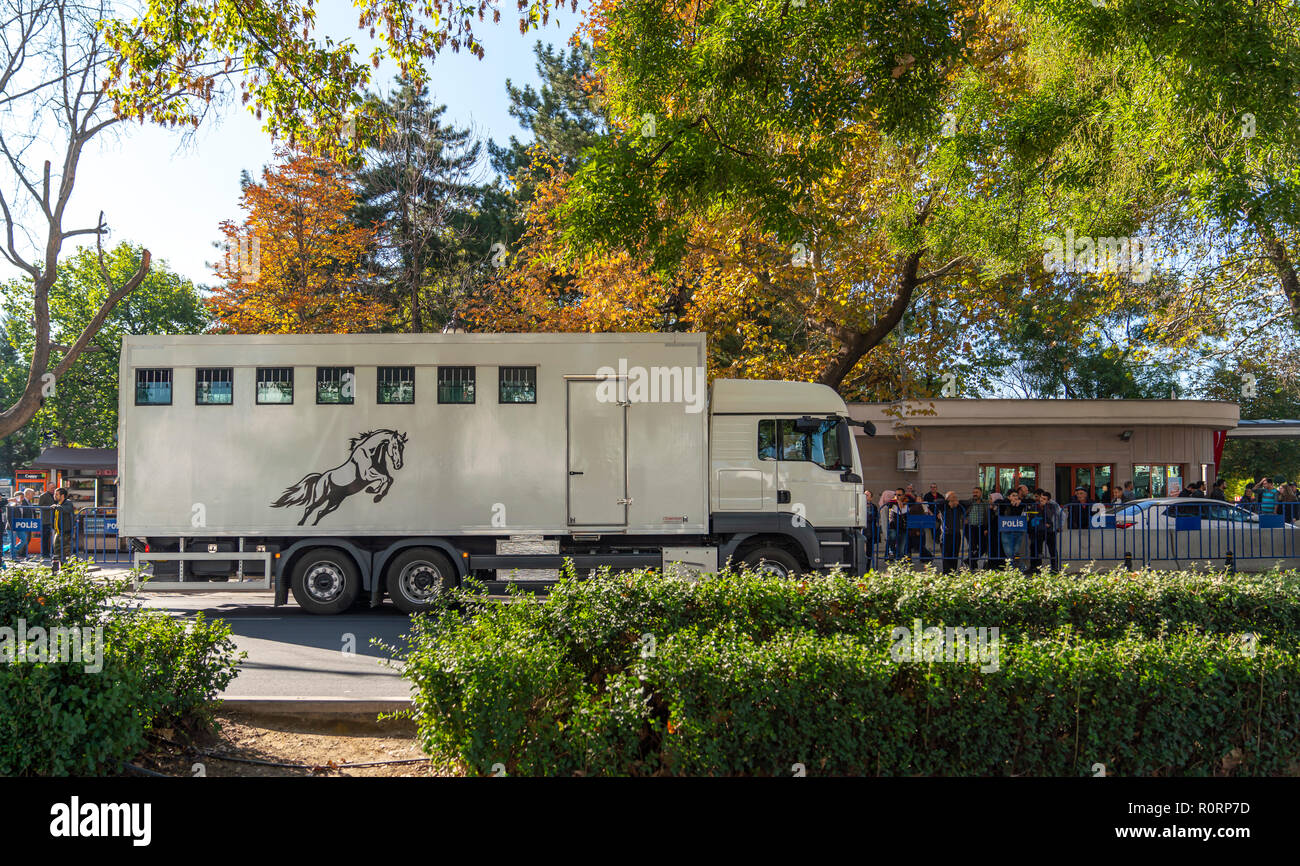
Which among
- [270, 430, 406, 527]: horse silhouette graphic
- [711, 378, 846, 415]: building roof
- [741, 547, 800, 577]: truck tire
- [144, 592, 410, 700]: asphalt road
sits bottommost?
[144, 592, 410, 700]: asphalt road

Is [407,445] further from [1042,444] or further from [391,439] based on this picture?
[1042,444]

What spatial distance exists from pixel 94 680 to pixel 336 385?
7.24 m

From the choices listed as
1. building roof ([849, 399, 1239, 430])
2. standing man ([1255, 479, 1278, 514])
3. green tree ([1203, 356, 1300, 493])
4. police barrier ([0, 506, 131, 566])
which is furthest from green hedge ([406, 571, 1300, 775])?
green tree ([1203, 356, 1300, 493])

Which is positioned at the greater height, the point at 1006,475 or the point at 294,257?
the point at 294,257

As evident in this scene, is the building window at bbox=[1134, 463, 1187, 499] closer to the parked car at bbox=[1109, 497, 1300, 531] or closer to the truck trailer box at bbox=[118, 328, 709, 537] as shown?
the parked car at bbox=[1109, 497, 1300, 531]

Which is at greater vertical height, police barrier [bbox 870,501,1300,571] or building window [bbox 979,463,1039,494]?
building window [bbox 979,463,1039,494]

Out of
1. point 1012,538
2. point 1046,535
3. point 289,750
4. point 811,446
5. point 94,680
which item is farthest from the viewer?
point 1046,535

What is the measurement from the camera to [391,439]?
1102cm

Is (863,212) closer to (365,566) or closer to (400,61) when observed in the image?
(400,61)

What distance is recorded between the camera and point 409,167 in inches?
801

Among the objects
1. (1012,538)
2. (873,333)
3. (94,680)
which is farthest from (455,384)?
(1012,538)

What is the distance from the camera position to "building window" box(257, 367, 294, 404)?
11031mm

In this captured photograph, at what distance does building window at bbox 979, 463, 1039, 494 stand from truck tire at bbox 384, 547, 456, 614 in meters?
19.6

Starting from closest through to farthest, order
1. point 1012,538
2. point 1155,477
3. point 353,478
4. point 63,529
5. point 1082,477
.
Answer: point 353,478 < point 1012,538 < point 63,529 < point 1082,477 < point 1155,477
